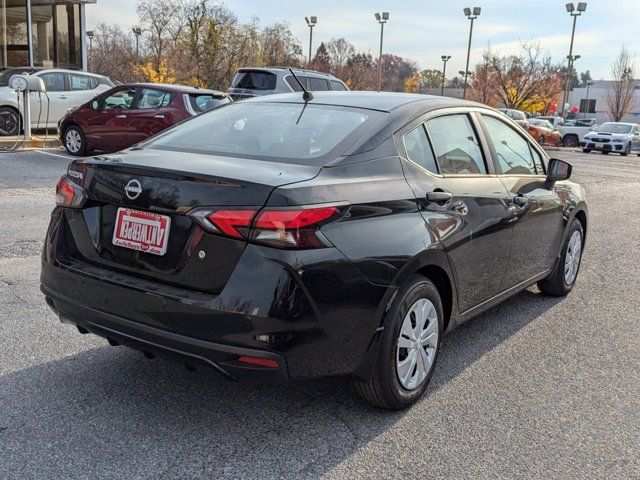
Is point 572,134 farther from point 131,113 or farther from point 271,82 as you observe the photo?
point 131,113

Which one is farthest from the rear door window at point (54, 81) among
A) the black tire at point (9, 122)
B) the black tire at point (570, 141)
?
the black tire at point (570, 141)

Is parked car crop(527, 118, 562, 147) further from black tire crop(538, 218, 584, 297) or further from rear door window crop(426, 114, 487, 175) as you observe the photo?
rear door window crop(426, 114, 487, 175)

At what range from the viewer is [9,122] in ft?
50.8

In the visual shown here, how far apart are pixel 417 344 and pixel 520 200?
1512mm

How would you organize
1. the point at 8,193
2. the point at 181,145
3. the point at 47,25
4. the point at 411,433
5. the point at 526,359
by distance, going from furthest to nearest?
1. the point at 47,25
2. the point at 8,193
3. the point at 526,359
4. the point at 181,145
5. the point at 411,433

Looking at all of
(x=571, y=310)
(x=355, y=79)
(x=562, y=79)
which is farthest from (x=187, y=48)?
(x=562, y=79)

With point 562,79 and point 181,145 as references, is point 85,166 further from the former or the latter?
point 562,79

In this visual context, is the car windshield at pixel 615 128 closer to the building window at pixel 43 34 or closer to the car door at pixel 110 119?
the building window at pixel 43 34

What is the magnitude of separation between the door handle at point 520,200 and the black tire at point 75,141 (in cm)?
1066

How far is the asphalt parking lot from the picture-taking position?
9.03 ft

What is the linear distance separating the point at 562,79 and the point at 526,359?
66156 mm

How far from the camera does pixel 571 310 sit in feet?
16.9

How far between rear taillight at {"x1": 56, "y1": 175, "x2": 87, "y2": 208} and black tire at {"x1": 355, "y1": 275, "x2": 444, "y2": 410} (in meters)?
1.59

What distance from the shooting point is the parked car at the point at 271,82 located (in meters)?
15.7
